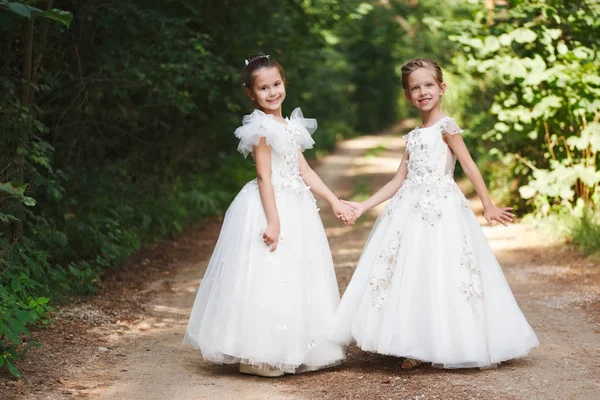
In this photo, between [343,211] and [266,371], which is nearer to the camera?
[266,371]

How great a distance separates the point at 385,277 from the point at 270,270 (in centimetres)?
73

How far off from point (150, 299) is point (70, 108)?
7.29ft

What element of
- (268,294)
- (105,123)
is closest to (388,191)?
(268,294)

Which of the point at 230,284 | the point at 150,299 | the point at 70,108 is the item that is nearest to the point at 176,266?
the point at 150,299

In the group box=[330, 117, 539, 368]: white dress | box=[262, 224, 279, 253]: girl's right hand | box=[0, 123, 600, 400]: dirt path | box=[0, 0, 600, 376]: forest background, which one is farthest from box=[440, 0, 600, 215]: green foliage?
box=[262, 224, 279, 253]: girl's right hand

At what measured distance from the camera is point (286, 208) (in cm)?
471

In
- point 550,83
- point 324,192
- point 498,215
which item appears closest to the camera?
point 498,215

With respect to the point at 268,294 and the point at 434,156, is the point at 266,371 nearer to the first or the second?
the point at 268,294

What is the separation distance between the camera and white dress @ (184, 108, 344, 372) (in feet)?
14.9

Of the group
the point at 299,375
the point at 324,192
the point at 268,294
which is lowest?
→ the point at 299,375

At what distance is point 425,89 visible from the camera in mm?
4746

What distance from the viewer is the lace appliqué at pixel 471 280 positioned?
4449 mm

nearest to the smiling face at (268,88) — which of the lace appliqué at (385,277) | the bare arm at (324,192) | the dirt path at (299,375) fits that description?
the bare arm at (324,192)

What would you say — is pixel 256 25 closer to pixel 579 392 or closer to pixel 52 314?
pixel 52 314
